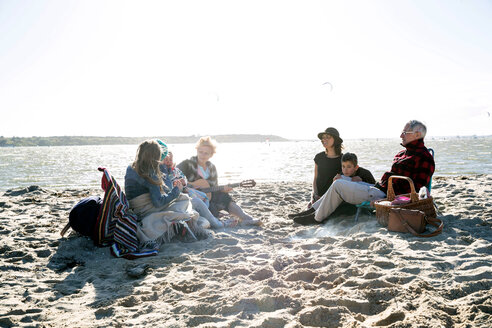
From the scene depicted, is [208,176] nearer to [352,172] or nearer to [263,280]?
[352,172]

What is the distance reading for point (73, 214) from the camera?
4.25 meters

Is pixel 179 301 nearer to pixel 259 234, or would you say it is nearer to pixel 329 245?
pixel 329 245

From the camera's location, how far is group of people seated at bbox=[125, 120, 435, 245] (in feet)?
14.0

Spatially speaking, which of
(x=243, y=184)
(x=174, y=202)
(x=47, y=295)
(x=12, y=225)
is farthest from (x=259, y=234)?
(x=12, y=225)

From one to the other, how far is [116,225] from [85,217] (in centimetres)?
54

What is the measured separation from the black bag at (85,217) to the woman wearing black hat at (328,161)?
3.70 meters

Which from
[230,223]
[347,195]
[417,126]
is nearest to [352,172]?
[347,195]

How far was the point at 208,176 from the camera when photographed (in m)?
5.88

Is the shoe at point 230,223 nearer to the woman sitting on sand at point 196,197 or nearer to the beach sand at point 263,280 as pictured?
the woman sitting on sand at point 196,197

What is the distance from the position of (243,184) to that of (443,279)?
3417mm

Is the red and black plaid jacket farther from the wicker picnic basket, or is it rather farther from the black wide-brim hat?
the black wide-brim hat

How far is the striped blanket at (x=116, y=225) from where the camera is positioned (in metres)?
3.93

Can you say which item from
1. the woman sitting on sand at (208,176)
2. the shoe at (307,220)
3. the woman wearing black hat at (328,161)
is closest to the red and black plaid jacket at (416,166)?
the woman wearing black hat at (328,161)

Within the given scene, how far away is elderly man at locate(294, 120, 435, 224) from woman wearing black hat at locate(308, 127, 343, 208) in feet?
2.23
